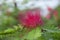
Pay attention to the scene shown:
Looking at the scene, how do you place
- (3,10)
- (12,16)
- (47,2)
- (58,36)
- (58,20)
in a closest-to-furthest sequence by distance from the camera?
1. (58,36)
2. (58,20)
3. (12,16)
4. (3,10)
5. (47,2)

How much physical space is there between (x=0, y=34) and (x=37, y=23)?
4.5 inches

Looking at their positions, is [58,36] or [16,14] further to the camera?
[16,14]

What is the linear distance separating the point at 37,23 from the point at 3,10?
7.02 feet

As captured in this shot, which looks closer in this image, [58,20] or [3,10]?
[58,20]

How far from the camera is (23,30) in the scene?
74 centimetres

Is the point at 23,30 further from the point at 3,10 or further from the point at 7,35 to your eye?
the point at 3,10

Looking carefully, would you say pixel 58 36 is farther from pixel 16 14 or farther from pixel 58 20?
pixel 16 14

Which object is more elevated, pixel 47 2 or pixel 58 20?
pixel 47 2

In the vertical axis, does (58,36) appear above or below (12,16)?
below

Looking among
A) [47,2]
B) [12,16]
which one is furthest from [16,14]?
[47,2]

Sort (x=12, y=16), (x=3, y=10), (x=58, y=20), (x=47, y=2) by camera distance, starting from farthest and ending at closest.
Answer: (x=47, y=2), (x=3, y=10), (x=12, y=16), (x=58, y=20)

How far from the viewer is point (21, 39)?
2.39ft

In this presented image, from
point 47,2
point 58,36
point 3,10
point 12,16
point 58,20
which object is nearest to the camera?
point 58,36

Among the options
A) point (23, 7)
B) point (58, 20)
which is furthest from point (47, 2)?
point (58, 20)
